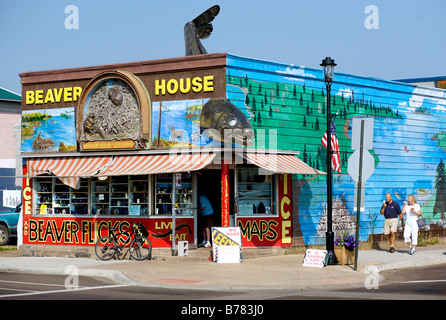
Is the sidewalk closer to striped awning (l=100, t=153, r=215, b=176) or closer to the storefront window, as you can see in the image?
the storefront window

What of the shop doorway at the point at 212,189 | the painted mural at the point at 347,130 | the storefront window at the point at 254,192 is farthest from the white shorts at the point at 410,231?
the shop doorway at the point at 212,189

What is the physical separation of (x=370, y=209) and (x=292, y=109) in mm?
5046

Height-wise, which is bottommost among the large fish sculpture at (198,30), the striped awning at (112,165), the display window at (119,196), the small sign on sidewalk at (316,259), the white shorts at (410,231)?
the small sign on sidewalk at (316,259)

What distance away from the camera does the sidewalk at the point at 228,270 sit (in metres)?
14.3

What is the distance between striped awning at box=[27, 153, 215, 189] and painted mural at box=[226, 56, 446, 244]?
225 centimetres

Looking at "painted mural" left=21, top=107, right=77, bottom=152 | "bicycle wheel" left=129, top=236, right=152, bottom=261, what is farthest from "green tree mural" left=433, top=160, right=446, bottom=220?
"painted mural" left=21, top=107, right=77, bottom=152

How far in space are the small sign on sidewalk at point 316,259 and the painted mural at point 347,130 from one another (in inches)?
151

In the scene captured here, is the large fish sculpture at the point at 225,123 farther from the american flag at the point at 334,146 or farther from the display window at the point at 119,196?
the american flag at the point at 334,146

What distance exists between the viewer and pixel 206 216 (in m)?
20.0

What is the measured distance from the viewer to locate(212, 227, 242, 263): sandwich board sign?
58.8 ft

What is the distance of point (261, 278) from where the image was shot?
14.8m

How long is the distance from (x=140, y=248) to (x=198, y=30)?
25.1ft

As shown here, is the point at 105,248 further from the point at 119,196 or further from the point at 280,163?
the point at 280,163

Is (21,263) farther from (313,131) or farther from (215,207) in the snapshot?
(313,131)
